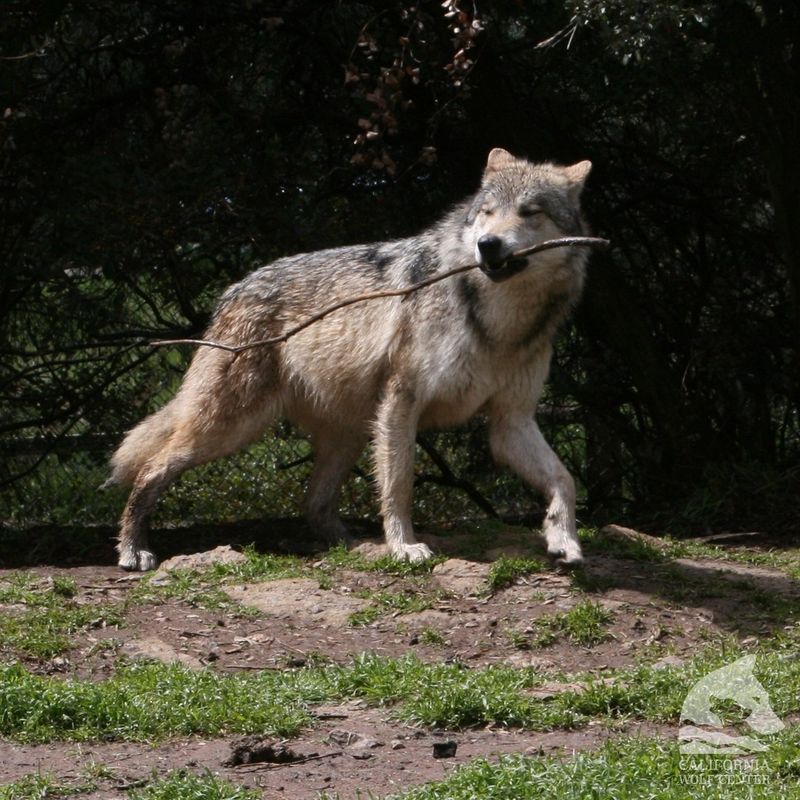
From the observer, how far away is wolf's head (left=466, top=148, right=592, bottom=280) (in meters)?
6.62

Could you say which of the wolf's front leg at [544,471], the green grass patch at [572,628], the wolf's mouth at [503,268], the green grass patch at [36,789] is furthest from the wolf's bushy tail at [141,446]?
the green grass patch at [36,789]

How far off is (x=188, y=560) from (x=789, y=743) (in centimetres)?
→ 375

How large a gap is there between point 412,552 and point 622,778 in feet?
10.1

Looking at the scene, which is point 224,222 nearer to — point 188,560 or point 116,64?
point 116,64

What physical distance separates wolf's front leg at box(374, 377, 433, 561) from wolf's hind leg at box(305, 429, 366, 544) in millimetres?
919

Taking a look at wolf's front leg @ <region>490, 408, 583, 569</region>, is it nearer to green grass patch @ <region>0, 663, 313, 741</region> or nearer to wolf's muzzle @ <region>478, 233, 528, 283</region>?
wolf's muzzle @ <region>478, 233, 528, 283</region>

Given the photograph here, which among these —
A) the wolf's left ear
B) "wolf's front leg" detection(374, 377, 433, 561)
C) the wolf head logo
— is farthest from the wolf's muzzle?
the wolf head logo

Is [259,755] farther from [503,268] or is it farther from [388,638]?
[503,268]

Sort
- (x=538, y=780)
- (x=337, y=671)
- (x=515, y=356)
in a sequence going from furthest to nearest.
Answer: (x=515, y=356) < (x=337, y=671) < (x=538, y=780)

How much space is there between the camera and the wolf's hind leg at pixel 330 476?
26.8 feet

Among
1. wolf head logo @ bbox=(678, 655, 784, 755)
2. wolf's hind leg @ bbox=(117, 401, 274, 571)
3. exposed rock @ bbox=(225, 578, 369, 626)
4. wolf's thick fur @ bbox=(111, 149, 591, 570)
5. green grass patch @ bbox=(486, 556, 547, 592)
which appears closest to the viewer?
wolf head logo @ bbox=(678, 655, 784, 755)

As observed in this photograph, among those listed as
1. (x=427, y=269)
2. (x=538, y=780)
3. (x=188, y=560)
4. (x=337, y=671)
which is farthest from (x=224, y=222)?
(x=538, y=780)

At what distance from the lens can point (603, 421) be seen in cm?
962

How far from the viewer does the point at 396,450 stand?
721 centimetres
